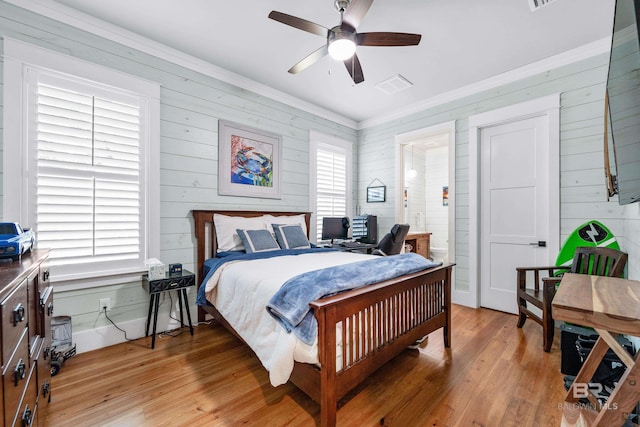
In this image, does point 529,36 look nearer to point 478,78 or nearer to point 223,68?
point 478,78

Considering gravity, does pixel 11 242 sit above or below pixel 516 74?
below

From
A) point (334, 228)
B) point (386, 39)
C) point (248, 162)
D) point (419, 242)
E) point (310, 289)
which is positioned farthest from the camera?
point (419, 242)

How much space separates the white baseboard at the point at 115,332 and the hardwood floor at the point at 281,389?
10 cm

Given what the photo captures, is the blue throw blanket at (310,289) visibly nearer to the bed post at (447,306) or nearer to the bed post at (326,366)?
the bed post at (326,366)

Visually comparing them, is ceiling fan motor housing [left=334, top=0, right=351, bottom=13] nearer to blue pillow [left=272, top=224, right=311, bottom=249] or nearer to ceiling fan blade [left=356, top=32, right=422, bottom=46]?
ceiling fan blade [left=356, top=32, right=422, bottom=46]

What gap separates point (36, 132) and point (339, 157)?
3602 millimetres

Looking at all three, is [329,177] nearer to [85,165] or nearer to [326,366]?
[85,165]

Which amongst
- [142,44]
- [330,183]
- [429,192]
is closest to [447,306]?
[330,183]

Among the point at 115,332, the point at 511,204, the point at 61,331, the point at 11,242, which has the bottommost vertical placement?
the point at 115,332

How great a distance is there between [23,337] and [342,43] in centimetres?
236

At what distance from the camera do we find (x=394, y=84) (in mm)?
3578

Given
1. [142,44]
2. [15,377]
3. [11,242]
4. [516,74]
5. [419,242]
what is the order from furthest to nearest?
[419,242] < [516,74] < [142,44] < [11,242] < [15,377]

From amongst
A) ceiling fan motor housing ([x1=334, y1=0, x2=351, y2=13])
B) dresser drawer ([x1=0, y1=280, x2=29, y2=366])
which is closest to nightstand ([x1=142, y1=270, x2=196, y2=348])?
dresser drawer ([x1=0, y1=280, x2=29, y2=366])

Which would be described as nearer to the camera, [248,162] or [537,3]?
[537,3]
